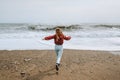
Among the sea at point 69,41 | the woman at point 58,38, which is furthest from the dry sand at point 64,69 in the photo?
the sea at point 69,41

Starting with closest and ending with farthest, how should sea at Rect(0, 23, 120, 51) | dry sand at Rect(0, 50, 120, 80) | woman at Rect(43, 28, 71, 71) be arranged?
dry sand at Rect(0, 50, 120, 80) → woman at Rect(43, 28, 71, 71) → sea at Rect(0, 23, 120, 51)

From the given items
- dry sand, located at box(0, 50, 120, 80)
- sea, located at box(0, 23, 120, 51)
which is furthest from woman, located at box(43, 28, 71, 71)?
sea, located at box(0, 23, 120, 51)

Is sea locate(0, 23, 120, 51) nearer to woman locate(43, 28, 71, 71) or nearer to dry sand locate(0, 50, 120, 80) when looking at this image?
dry sand locate(0, 50, 120, 80)

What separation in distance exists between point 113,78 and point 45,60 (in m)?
2.95

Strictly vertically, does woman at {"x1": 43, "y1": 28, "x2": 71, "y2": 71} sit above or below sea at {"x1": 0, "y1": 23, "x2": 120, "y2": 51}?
above

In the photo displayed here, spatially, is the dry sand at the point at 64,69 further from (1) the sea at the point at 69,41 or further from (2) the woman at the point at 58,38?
(1) the sea at the point at 69,41

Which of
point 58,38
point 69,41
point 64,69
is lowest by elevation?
point 69,41

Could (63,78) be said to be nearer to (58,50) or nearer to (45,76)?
(45,76)

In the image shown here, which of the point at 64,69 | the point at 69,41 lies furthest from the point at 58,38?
the point at 69,41

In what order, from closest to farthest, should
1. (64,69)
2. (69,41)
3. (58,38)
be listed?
(58,38) → (64,69) → (69,41)

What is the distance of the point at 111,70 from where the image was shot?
274 inches

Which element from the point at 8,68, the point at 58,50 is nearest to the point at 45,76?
the point at 58,50

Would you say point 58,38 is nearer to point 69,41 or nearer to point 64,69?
point 64,69

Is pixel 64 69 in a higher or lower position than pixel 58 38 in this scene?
lower
